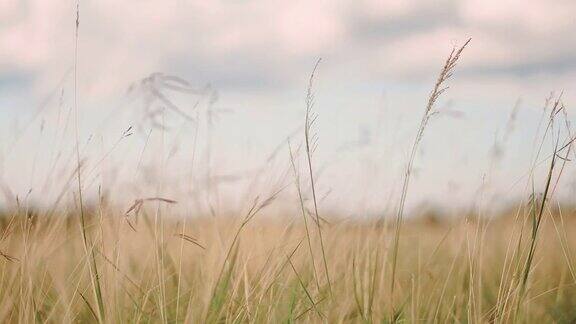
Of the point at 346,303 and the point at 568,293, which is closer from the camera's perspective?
the point at 346,303

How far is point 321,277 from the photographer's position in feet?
8.45

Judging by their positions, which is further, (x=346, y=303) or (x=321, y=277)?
(x=321, y=277)

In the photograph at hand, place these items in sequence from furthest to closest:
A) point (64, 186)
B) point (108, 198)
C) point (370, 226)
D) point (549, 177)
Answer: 1. point (370, 226)
2. point (108, 198)
3. point (64, 186)
4. point (549, 177)

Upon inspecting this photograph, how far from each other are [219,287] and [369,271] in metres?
0.49

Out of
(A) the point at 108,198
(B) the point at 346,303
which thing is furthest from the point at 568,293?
(A) the point at 108,198

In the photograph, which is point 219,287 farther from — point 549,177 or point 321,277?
point 549,177

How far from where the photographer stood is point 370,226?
2684 millimetres

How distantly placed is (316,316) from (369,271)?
427 millimetres

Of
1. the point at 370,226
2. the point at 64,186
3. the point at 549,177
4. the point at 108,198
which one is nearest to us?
the point at 549,177

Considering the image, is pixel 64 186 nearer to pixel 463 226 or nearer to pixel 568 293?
pixel 463 226

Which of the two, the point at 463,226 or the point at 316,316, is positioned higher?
the point at 463,226

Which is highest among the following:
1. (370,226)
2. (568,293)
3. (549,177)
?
(549,177)

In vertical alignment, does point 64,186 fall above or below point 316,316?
above

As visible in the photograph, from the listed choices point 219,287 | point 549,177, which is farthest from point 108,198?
point 549,177
